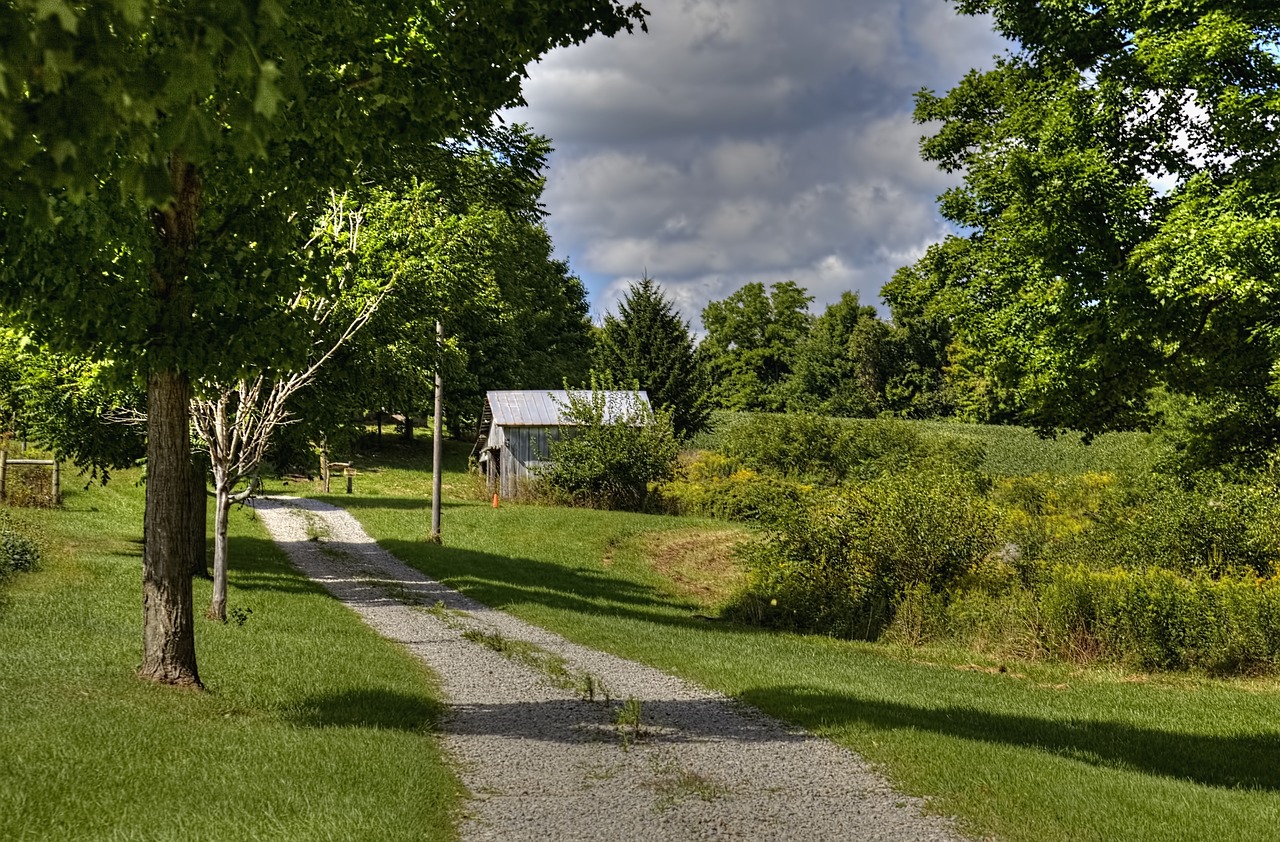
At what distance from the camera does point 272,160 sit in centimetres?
904

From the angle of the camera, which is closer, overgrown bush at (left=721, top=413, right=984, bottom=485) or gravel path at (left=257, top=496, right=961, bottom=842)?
gravel path at (left=257, top=496, right=961, bottom=842)

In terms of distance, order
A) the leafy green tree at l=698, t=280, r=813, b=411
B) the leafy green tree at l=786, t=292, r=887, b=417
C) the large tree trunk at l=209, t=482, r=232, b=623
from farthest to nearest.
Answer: the leafy green tree at l=698, t=280, r=813, b=411 → the leafy green tree at l=786, t=292, r=887, b=417 → the large tree trunk at l=209, t=482, r=232, b=623

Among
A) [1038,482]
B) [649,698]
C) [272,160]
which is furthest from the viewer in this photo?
[1038,482]

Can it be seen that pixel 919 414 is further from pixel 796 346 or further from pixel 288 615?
pixel 288 615

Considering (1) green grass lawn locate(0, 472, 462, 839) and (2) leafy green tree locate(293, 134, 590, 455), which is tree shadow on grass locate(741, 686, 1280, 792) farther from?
(2) leafy green tree locate(293, 134, 590, 455)

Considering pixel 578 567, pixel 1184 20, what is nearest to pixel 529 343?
pixel 578 567

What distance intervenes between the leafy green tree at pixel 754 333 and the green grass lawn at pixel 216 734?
77.7 meters

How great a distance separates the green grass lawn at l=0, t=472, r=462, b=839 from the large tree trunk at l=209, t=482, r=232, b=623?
0.47 metres

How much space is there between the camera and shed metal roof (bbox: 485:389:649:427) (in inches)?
1526

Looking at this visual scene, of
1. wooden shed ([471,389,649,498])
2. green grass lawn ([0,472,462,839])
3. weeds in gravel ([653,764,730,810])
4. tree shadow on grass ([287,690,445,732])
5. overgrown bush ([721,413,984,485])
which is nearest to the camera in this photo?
green grass lawn ([0,472,462,839])

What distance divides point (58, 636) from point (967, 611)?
46.7ft

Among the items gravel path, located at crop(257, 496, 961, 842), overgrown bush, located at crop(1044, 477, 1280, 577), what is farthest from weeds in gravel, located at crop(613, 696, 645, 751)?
overgrown bush, located at crop(1044, 477, 1280, 577)

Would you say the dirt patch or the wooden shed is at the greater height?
the wooden shed

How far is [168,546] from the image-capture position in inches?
368
